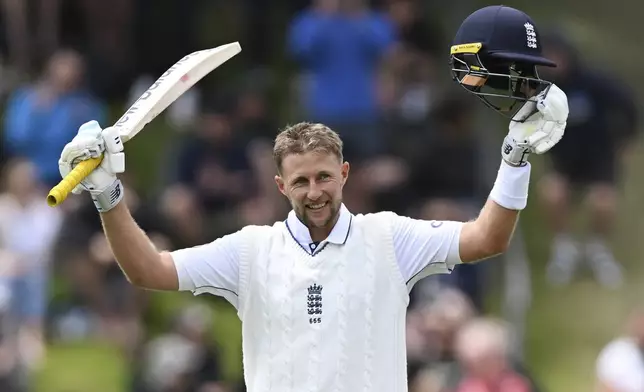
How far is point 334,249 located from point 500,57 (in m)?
0.88

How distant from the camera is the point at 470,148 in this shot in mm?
10062

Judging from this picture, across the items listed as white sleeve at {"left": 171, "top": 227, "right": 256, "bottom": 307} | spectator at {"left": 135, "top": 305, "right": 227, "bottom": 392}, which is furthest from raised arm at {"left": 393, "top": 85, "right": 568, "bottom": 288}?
spectator at {"left": 135, "top": 305, "right": 227, "bottom": 392}

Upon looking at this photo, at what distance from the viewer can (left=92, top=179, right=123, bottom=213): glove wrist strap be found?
4.89 metres

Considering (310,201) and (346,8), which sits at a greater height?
(346,8)

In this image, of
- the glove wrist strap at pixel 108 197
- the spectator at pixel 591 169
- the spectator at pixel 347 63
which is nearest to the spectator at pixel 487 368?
the spectator at pixel 591 169

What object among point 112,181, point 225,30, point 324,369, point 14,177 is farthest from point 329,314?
point 225,30

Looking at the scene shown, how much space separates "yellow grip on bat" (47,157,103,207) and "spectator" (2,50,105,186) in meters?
5.86

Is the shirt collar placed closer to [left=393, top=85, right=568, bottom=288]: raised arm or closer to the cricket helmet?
[left=393, top=85, right=568, bottom=288]: raised arm

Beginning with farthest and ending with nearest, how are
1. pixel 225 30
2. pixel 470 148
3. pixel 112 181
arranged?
1. pixel 225 30
2. pixel 470 148
3. pixel 112 181

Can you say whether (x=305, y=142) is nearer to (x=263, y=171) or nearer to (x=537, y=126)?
(x=537, y=126)

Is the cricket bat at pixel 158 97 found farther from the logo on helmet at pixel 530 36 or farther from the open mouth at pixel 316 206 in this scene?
the logo on helmet at pixel 530 36

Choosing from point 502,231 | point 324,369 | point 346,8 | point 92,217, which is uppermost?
point 346,8

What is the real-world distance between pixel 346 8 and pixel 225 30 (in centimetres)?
152

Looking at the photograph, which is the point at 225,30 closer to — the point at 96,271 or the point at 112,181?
the point at 96,271
